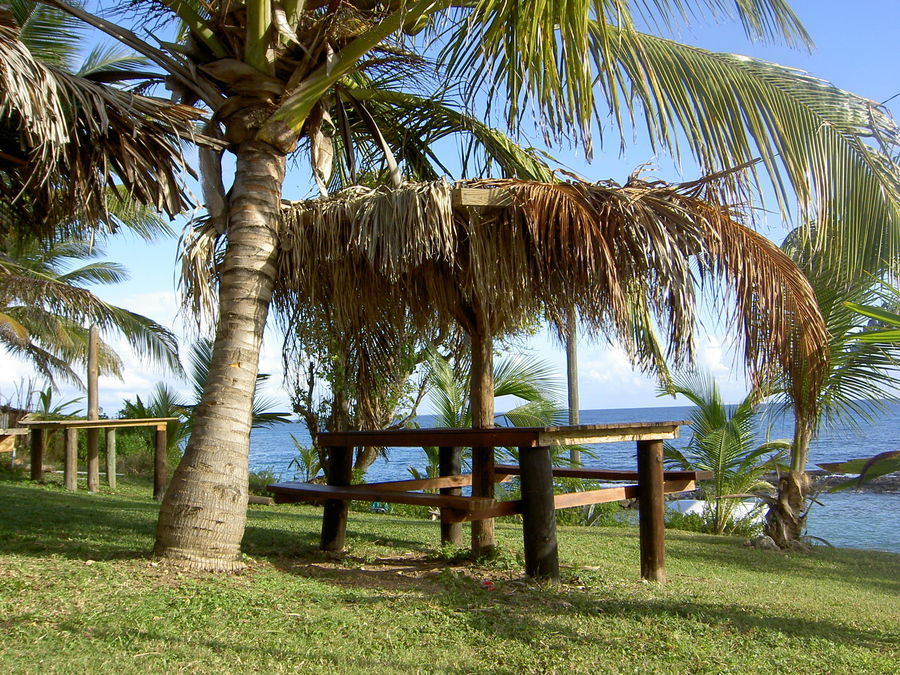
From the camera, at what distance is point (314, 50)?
5062mm

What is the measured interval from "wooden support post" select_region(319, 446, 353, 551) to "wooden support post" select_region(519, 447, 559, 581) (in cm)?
156

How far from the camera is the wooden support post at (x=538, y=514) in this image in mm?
4508

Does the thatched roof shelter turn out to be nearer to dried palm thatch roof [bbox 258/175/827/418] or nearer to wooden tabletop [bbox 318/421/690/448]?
dried palm thatch roof [bbox 258/175/827/418]

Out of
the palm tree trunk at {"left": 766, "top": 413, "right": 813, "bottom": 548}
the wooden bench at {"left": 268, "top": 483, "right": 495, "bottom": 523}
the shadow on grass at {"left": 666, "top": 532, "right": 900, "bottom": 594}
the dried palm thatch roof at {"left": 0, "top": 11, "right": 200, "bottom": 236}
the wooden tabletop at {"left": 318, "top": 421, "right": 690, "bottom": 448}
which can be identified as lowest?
the shadow on grass at {"left": 666, "top": 532, "right": 900, "bottom": 594}

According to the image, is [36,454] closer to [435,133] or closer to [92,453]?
[92,453]

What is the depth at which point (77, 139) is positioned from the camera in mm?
4465

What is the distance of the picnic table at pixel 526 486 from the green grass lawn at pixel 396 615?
254mm

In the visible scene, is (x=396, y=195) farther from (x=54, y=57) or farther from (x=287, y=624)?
(x=54, y=57)

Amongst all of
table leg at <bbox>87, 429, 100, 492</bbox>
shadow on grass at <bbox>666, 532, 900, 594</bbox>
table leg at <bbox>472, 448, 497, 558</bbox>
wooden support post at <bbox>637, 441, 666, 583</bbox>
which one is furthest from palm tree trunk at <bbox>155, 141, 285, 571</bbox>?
table leg at <bbox>87, 429, 100, 492</bbox>

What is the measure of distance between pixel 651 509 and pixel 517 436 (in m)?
1.24

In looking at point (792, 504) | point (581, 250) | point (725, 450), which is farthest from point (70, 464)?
point (792, 504)

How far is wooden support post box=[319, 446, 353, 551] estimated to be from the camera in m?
5.52

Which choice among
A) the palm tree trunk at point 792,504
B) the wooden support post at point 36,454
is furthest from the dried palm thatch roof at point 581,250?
the wooden support post at point 36,454

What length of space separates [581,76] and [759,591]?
3.55 meters
